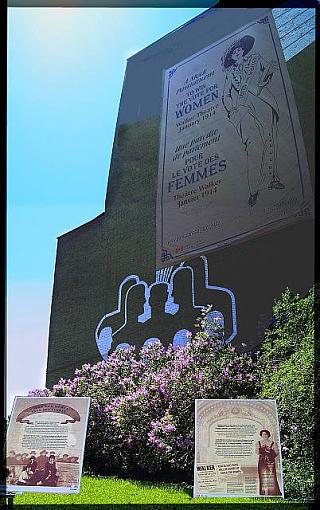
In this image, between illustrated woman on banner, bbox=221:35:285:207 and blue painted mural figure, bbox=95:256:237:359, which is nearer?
blue painted mural figure, bbox=95:256:237:359

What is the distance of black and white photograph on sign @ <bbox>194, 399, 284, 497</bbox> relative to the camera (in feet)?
13.4

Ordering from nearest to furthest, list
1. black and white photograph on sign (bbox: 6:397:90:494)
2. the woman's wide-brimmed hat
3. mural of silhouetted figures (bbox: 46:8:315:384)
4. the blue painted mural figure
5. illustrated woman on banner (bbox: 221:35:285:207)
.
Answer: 1. black and white photograph on sign (bbox: 6:397:90:494)
2. mural of silhouetted figures (bbox: 46:8:315:384)
3. the blue painted mural figure
4. illustrated woman on banner (bbox: 221:35:285:207)
5. the woman's wide-brimmed hat

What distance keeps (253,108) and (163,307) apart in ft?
5.31

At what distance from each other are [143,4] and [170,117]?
0.93 m

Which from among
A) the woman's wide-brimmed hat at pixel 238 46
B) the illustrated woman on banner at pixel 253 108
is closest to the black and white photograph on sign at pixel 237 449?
the illustrated woman on banner at pixel 253 108

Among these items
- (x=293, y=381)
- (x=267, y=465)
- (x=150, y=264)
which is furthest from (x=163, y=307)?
(x=267, y=465)

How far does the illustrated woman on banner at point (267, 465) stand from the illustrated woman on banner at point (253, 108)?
169cm

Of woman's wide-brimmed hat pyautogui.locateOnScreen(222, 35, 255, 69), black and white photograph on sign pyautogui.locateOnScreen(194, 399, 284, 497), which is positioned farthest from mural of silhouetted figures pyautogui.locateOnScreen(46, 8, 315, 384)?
black and white photograph on sign pyautogui.locateOnScreen(194, 399, 284, 497)

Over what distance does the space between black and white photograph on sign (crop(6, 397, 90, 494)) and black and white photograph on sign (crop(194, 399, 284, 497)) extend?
740mm

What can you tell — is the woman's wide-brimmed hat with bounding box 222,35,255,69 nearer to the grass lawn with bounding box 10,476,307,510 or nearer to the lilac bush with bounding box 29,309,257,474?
the lilac bush with bounding box 29,309,257,474

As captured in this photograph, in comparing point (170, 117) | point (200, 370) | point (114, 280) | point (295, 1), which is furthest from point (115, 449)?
point (295, 1)

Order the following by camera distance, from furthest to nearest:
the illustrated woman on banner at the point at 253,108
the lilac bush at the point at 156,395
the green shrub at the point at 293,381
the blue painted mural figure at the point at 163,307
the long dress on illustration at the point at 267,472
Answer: the illustrated woman on banner at the point at 253,108 → the blue painted mural figure at the point at 163,307 → the lilac bush at the point at 156,395 → the green shrub at the point at 293,381 → the long dress on illustration at the point at 267,472

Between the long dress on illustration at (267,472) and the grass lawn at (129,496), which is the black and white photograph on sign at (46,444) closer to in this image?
the grass lawn at (129,496)

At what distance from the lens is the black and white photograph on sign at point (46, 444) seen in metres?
4.24
